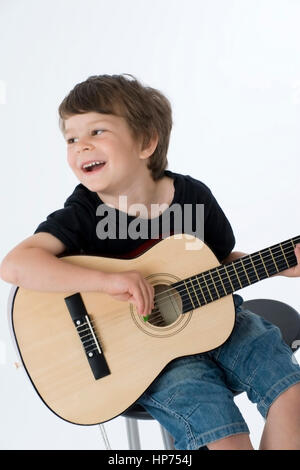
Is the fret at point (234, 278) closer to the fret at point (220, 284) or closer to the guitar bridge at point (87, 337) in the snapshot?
the fret at point (220, 284)

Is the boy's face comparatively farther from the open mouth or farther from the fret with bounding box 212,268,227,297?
the fret with bounding box 212,268,227,297

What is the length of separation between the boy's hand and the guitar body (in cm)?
4

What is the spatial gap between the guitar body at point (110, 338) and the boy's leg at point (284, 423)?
17cm

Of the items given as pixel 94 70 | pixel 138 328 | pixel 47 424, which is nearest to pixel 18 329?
pixel 138 328

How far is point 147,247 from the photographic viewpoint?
A: 4.42ft

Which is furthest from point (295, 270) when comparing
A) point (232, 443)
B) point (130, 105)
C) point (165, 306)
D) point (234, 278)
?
point (130, 105)

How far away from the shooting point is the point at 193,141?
7.82 ft

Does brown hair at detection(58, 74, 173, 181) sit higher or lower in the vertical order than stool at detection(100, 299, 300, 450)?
higher

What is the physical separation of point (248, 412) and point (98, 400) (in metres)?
1.05

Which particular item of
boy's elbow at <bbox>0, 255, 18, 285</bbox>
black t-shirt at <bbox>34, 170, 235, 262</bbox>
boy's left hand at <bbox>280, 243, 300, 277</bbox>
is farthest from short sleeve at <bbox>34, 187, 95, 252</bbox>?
boy's left hand at <bbox>280, 243, 300, 277</bbox>

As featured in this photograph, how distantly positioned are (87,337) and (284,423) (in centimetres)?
42

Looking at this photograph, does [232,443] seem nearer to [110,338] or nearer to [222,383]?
[222,383]

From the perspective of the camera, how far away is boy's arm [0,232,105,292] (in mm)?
1220

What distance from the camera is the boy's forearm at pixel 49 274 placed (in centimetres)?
122
